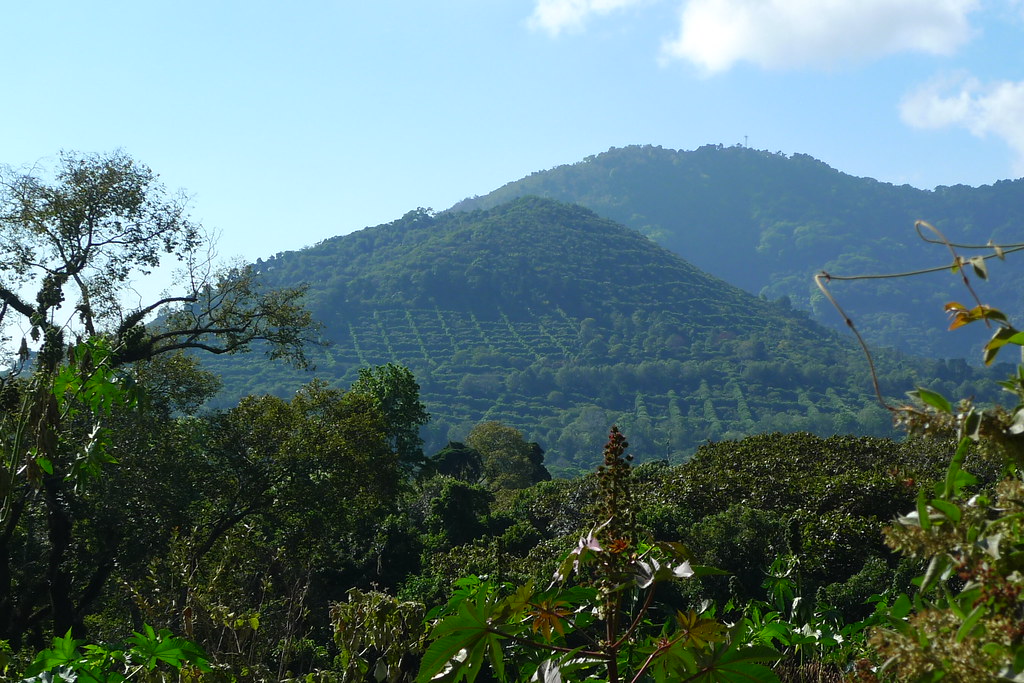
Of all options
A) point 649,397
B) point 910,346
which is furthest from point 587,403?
point 910,346

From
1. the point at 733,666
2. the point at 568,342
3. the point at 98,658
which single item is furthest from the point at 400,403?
the point at 568,342

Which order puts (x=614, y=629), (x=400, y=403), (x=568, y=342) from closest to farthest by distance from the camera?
(x=614, y=629) → (x=400, y=403) → (x=568, y=342)

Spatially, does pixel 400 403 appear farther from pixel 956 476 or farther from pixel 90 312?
pixel 956 476

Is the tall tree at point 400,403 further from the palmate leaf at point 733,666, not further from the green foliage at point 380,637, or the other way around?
the palmate leaf at point 733,666

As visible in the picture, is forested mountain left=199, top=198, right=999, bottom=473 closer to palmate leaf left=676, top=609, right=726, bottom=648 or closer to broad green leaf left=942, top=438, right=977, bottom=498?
palmate leaf left=676, top=609, right=726, bottom=648

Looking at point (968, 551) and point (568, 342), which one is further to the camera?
point (568, 342)

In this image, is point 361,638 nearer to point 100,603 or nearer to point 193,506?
point 193,506

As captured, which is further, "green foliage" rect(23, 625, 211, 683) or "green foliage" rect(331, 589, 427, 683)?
"green foliage" rect(331, 589, 427, 683)

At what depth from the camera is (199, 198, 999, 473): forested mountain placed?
9569 cm

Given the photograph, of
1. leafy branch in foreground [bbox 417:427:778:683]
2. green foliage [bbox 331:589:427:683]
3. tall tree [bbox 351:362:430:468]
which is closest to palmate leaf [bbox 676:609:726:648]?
leafy branch in foreground [bbox 417:427:778:683]

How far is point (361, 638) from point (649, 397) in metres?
103

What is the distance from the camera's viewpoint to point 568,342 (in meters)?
117

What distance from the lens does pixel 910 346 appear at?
162m

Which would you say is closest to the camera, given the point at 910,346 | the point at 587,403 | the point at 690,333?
the point at 587,403
